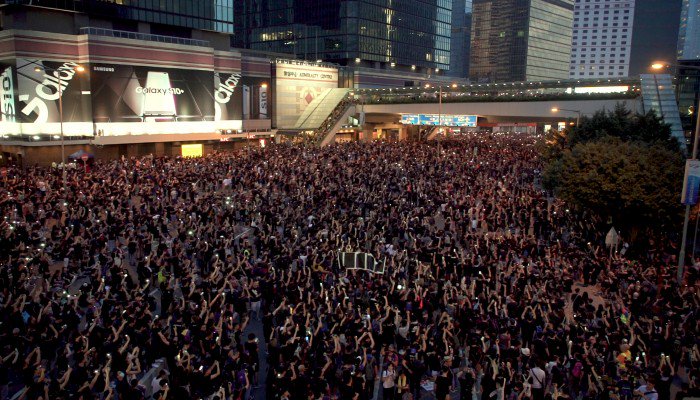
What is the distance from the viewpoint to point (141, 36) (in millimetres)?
46938

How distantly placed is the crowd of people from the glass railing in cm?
2509

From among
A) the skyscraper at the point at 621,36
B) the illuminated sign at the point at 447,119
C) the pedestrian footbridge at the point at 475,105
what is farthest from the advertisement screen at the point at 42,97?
the skyscraper at the point at 621,36

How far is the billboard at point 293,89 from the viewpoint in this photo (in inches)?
2420

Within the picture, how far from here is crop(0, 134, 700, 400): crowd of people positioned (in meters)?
9.62

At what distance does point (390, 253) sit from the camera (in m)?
17.4

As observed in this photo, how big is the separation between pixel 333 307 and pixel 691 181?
1092 cm

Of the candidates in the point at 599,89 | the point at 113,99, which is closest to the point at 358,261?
Result: the point at 599,89

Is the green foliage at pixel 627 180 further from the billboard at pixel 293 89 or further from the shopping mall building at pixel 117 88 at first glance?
the billboard at pixel 293 89

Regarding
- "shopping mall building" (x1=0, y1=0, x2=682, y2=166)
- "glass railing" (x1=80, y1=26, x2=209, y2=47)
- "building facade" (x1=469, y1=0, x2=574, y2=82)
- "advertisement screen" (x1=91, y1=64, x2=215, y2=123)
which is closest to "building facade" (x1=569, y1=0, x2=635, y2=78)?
"building facade" (x1=469, y1=0, x2=574, y2=82)

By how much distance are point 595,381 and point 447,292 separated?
4510mm

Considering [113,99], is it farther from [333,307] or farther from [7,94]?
[333,307]

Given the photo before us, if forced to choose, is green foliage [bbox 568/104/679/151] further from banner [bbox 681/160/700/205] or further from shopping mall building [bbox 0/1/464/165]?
shopping mall building [bbox 0/1/464/165]

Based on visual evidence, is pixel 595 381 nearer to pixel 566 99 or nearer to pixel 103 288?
pixel 103 288

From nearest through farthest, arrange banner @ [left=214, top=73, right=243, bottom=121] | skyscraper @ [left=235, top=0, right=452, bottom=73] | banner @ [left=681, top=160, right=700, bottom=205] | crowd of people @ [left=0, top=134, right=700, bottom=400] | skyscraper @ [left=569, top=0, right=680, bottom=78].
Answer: crowd of people @ [left=0, top=134, right=700, bottom=400]
banner @ [left=681, top=160, right=700, bottom=205]
banner @ [left=214, top=73, right=243, bottom=121]
skyscraper @ [left=235, top=0, right=452, bottom=73]
skyscraper @ [left=569, top=0, right=680, bottom=78]
